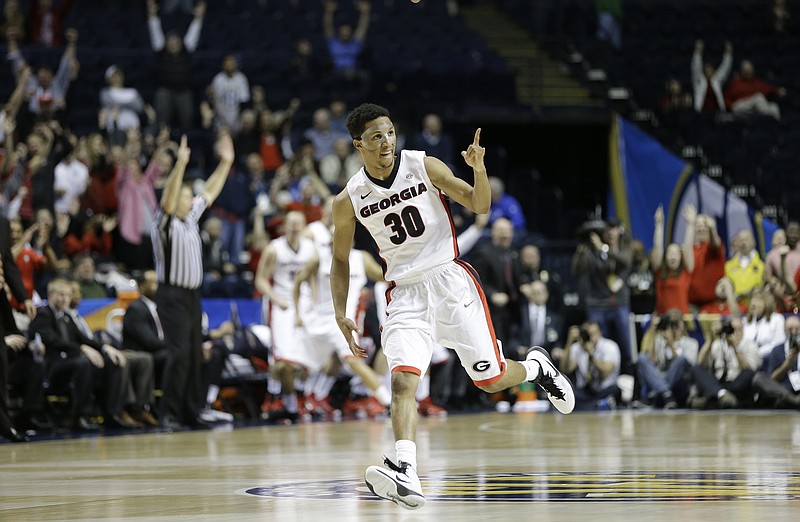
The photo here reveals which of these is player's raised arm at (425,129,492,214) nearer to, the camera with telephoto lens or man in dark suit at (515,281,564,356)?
the camera with telephoto lens

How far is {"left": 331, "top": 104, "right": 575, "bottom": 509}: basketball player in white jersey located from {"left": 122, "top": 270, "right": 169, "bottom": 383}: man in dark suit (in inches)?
256

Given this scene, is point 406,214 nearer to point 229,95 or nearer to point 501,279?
point 501,279

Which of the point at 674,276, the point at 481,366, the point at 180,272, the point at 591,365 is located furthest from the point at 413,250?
the point at 674,276

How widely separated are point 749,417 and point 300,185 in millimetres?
6556

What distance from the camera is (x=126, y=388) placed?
12.9 metres

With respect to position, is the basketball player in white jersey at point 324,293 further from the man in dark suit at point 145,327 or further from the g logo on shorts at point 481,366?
the g logo on shorts at point 481,366

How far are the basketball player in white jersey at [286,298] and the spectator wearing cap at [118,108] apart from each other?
410 centimetres

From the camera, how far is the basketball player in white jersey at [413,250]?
21.9 ft

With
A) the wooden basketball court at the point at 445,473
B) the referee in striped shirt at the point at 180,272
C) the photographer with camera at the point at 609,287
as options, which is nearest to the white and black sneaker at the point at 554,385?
the wooden basketball court at the point at 445,473

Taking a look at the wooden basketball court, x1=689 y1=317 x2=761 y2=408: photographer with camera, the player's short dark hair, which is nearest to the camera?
the wooden basketball court

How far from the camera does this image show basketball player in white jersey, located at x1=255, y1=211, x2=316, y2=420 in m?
14.0

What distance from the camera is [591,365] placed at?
15.4 metres

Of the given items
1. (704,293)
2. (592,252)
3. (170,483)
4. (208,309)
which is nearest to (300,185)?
(208,309)

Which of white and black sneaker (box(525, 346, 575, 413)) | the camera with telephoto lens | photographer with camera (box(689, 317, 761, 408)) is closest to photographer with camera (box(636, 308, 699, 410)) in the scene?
photographer with camera (box(689, 317, 761, 408))
